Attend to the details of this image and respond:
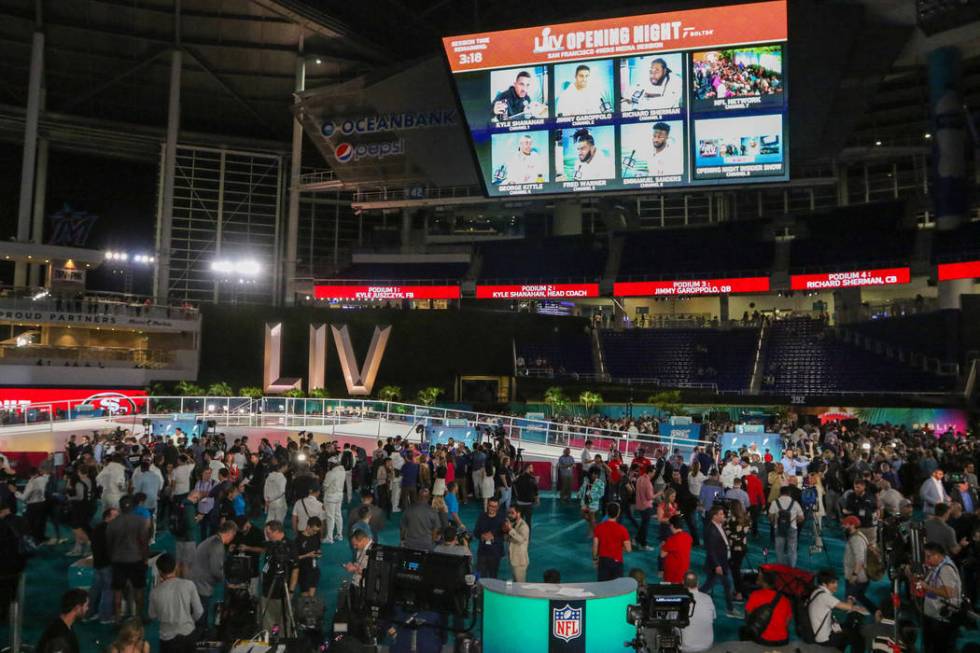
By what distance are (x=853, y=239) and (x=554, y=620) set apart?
37.5m

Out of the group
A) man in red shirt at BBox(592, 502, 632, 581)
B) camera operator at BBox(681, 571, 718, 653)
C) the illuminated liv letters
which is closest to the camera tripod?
camera operator at BBox(681, 571, 718, 653)

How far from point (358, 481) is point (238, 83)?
32118mm

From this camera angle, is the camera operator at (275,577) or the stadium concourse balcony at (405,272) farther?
the stadium concourse balcony at (405,272)

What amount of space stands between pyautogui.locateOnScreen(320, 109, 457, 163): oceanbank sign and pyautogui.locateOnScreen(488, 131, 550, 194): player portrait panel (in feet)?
20.0

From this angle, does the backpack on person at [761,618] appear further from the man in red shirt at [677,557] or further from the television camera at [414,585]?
the television camera at [414,585]

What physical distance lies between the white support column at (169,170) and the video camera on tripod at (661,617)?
3627 cm

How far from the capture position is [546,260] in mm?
43281

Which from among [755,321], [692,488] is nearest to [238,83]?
[755,321]

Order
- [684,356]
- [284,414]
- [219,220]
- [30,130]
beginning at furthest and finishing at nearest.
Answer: [219,220] → [684,356] → [30,130] → [284,414]

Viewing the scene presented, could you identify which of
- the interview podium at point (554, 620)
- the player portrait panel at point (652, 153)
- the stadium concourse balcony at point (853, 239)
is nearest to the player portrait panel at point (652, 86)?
the player portrait panel at point (652, 153)

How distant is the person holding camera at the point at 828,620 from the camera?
675cm

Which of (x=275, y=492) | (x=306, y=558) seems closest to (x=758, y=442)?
(x=275, y=492)

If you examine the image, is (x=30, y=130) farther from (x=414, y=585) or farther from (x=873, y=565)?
(x=873, y=565)

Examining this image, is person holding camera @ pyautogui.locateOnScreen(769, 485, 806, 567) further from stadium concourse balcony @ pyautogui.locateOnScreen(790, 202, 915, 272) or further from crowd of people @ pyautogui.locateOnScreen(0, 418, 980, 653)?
stadium concourse balcony @ pyautogui.locateOnScreen(790, 202, 915, 272)
